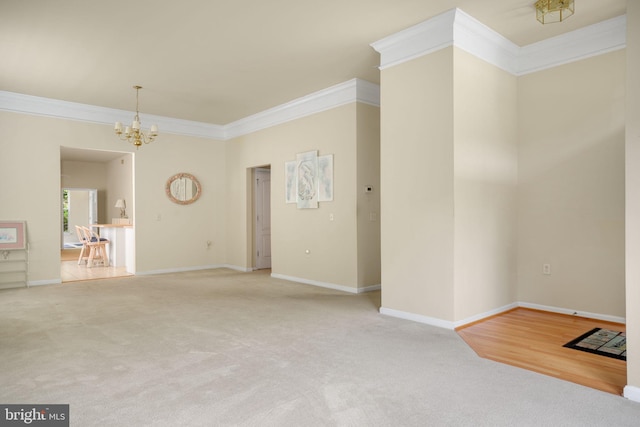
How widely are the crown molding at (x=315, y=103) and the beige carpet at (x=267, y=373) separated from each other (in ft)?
9.93

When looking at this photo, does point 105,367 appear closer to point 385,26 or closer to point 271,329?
point 271,329

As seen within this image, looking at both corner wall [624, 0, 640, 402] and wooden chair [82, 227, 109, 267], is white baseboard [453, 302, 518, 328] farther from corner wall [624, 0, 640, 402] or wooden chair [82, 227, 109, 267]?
wooden chair [82, 227, 109, 267]

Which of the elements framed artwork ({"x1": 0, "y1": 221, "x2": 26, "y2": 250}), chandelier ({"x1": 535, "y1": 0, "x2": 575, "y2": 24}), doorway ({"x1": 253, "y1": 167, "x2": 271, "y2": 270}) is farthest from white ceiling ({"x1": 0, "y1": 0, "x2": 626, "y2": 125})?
doorway ({"x1": 253, "y1": 167, "x2": 271, "y2": 270})

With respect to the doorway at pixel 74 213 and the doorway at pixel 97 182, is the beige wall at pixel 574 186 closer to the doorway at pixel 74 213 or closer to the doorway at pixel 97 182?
the doorway at pixel 97 182

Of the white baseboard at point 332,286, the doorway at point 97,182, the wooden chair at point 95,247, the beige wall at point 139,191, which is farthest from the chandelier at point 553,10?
the wooden chair at point 95,247

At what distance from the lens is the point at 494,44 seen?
14.6 feet

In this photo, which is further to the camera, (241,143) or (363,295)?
(241,143)

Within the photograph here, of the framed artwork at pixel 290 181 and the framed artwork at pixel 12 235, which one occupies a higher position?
the framed artwork at pixel 290 181

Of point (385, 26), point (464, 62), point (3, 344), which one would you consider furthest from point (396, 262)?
point (3, 344)

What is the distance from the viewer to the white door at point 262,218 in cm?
834

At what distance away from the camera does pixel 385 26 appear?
4.16 metres

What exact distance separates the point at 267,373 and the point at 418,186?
7.97 feet

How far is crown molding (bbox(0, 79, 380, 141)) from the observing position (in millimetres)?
6005

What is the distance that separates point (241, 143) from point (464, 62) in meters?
5.13
